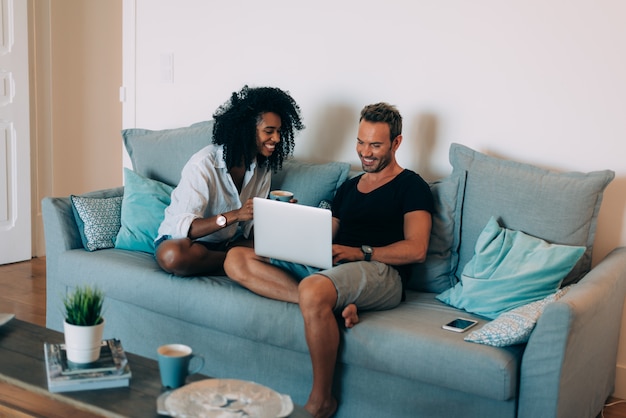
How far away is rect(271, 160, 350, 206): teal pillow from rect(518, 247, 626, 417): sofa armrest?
110 centimetres

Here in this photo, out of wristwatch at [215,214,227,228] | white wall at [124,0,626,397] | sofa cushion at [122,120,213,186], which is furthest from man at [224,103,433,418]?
sofa cushion at [122,120,213,186]

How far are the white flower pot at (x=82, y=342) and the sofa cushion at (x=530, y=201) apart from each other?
1.42 metres

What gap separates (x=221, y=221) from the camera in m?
2.80

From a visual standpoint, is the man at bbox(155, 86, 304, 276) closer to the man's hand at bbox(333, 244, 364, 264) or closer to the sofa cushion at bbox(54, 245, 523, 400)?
the sofa cushion at bbox(54, 245, 523, 400)

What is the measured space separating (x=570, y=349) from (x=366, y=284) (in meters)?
0.68

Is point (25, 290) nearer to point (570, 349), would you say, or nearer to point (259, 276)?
point (259, 276)

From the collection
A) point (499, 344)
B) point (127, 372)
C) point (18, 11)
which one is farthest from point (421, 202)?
point (18, 11)

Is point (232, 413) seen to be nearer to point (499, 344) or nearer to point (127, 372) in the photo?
point (127, 372)

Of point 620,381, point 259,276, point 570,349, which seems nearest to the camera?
point 570,349

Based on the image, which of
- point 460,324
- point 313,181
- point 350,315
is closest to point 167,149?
point 313,181

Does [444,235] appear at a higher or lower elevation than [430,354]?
higher

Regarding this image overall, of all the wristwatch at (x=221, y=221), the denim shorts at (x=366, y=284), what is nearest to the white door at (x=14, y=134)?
the wristwatch at (x=221, y=221)

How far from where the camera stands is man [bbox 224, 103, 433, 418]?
2.34 meters

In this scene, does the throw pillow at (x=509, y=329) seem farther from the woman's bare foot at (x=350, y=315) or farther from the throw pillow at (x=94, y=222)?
the throw pillow at (x=94, y=222)
